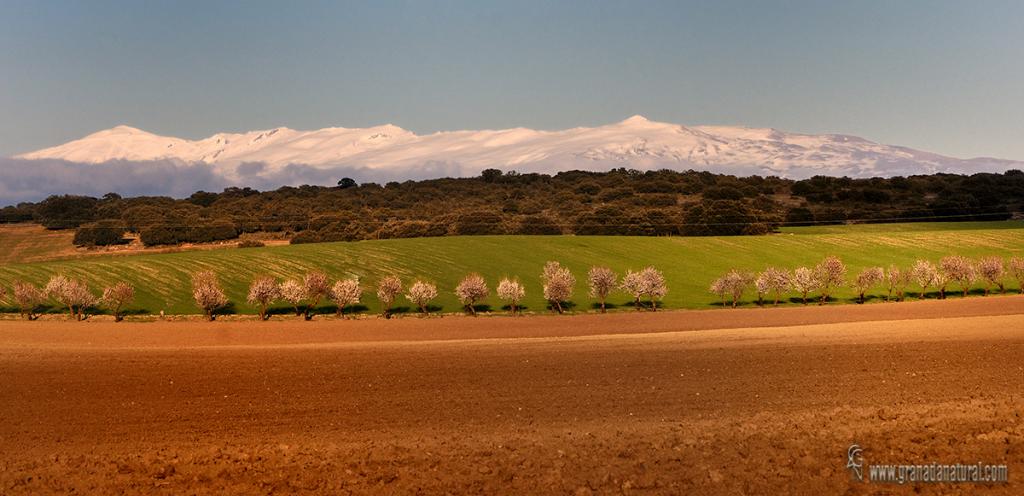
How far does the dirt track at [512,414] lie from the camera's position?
20.2 metres

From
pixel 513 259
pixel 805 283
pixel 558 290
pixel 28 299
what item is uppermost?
pixel 513 259

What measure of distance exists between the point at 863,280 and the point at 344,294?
5150 cm

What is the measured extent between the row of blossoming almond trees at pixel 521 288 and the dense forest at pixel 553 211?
4237cm

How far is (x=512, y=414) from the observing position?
25859mm

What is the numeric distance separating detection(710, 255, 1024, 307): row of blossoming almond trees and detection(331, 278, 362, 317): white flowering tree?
33696 mm

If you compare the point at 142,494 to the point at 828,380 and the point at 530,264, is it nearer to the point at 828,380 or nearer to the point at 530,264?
the point at 828,380

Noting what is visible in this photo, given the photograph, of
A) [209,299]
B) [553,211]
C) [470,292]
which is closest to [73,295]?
[209,299]

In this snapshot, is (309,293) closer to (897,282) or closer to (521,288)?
(521,288)

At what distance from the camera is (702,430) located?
77.7 ft

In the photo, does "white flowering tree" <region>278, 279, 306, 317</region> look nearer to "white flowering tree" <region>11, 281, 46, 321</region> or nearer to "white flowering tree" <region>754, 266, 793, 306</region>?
"white flowering tree" <region>11, 281, 46, 321</region>

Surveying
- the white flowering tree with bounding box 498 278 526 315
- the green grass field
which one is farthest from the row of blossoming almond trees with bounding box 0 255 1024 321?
the green grass field

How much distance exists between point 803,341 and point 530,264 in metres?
48.8

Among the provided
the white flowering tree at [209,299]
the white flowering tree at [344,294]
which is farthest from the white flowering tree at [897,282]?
the white flowering tree at [209,299]

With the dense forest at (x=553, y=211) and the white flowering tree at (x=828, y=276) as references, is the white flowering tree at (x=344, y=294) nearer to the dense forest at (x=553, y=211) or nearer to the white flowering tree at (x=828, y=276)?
the white flowering tree at (x=828, y=276)
